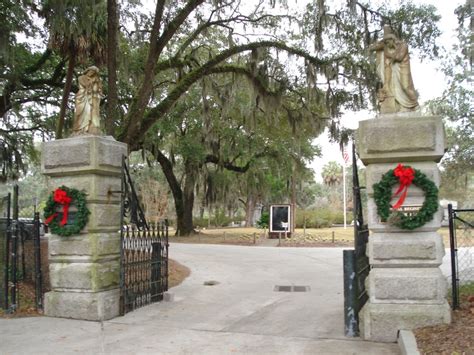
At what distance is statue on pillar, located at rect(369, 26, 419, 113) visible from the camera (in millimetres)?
6383

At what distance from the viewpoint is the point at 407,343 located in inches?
211

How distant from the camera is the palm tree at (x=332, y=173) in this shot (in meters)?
79.7

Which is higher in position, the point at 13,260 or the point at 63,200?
the point at 63,200

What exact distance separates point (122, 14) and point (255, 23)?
4314 millimetres

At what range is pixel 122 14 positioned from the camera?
1365 cm

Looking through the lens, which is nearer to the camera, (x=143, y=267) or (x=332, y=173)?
(x=143, y=267)

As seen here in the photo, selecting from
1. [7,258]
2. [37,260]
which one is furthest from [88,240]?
[7,258]

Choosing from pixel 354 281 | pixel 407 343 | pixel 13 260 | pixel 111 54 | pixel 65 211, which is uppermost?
pixel 111 54

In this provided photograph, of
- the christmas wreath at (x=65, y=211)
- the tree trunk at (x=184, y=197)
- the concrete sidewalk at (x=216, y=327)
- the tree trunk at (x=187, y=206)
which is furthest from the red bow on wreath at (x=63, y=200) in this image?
the tree trunk at (x=187, y=206)

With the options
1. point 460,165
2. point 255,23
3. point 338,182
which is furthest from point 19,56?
point 338,182

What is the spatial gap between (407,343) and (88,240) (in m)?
4.70

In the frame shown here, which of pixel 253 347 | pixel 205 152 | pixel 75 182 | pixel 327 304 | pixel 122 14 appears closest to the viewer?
pixel 253 347

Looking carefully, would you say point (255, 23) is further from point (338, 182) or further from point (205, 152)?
point (338, 182)

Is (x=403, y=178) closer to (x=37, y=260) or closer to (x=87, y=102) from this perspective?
(x=87, y=102)
